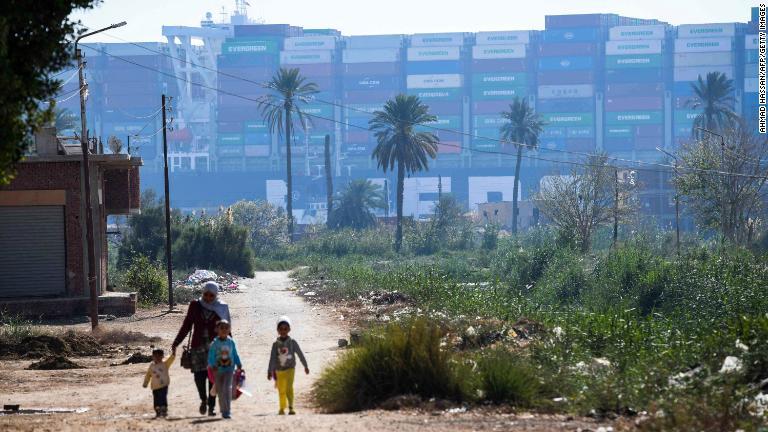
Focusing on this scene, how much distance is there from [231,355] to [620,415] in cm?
373

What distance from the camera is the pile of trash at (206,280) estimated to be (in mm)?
45322

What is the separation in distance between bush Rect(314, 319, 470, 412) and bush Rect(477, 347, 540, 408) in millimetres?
234

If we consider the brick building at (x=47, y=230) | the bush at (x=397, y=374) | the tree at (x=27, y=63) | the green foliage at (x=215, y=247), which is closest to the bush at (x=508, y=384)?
the bush at (x=397, y=374)

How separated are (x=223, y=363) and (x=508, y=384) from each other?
9.60ft

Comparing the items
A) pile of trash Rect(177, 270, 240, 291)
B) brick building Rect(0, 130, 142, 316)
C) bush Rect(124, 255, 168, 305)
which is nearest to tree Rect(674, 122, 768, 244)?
pile of trash Rect(177, 270, 240, 291)

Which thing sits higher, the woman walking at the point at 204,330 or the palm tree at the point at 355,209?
the woman walking at the point at 204,330

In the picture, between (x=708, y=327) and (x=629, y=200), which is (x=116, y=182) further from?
(x=629, y=200)

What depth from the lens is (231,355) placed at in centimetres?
1110

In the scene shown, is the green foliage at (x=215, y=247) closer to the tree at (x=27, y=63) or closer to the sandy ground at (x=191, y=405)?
the sandy ground at (x=191, y=405)

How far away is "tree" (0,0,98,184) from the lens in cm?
1009

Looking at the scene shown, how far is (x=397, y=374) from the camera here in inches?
473

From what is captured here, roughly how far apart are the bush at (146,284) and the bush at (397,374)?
79.1ft

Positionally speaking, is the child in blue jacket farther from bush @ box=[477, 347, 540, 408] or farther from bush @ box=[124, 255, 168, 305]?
bush @ box=[124, 255, 168, 305]

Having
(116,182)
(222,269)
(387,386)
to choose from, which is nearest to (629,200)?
(222,269)
